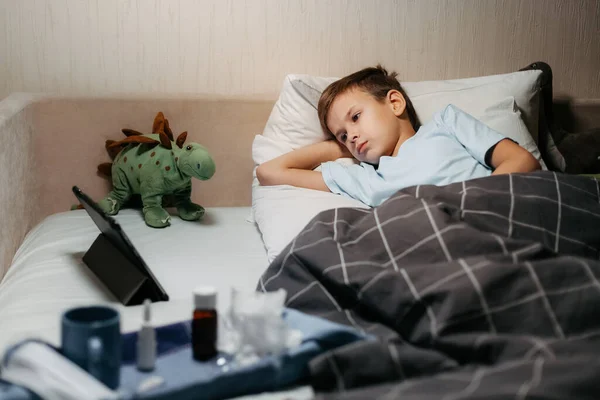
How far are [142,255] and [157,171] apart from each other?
0.30 metres

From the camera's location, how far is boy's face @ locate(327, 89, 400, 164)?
1576 mm

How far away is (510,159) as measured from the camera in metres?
1.41

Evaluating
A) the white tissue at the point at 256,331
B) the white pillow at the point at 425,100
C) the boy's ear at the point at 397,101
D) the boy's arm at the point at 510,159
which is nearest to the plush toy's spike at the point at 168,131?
the white pillow at the point at 425,100

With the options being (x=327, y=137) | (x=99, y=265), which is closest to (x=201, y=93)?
(x=327, y=137)

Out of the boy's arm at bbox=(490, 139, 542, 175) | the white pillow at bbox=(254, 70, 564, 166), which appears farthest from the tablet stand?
the boy's arm at bbox=(490, 139, 542, 175)

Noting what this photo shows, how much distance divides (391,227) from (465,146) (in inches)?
18.7

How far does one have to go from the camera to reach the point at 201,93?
183 centimetres

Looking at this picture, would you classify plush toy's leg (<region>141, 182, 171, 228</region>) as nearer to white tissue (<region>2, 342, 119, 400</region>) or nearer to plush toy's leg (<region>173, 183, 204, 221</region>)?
plush toy's leg (<region>173, 183, 204, 221</region>)

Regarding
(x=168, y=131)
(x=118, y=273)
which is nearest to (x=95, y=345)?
(x=118, y=273)

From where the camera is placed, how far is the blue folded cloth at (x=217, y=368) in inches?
31.0

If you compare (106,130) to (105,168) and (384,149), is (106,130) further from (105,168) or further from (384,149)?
(384,149)

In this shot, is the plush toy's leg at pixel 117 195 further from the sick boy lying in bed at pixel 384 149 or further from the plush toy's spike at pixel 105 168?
the sick boy lying in bed at pixel 384 149

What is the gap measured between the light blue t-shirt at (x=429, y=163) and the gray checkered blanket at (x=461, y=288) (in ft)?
0.76

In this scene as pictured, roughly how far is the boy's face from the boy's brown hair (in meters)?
0.02
